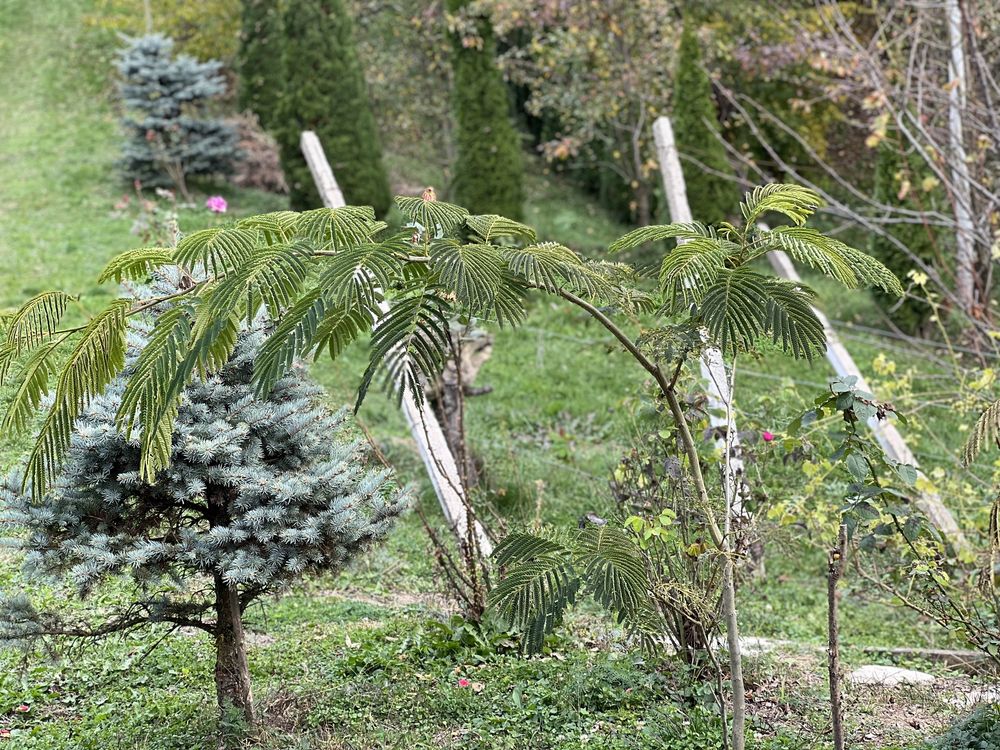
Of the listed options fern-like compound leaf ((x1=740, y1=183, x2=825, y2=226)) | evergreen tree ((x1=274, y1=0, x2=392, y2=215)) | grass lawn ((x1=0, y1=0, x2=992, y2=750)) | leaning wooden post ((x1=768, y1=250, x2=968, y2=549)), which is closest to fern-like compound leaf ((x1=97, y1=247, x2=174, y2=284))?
grass lawn ((x1=0, y1=0, x2=992, y2=750))

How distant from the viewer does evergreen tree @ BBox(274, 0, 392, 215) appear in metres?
12.6

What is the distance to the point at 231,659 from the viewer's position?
4.00m

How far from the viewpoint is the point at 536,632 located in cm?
300

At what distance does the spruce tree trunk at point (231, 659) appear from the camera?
397cm

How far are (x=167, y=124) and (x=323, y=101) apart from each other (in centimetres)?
207

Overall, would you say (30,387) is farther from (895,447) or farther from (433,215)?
(895,447)

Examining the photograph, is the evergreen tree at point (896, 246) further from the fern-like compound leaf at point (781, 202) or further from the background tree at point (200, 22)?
the background tree at point (200, 22)

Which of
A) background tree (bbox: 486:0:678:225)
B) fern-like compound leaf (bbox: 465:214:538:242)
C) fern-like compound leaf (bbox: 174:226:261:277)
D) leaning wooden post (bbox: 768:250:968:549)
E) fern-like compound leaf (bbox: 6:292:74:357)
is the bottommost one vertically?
leaning wooden post (bbox: 768:250:968:549)

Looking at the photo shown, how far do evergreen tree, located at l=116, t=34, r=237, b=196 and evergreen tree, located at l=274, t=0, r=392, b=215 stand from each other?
4.12 ft

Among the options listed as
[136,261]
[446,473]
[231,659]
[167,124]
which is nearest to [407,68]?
[167,124]

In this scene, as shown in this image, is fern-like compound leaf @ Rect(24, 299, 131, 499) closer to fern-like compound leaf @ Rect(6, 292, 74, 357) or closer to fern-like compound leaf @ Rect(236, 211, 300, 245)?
fern-like compound leaf @ Rect(6, 292, 74, 357)

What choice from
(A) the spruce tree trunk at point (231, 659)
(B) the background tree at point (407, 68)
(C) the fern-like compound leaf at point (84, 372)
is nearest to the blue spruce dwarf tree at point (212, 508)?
(A) the spruce tree trunk at point (231, 659)

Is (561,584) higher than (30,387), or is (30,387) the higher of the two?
(30,387)

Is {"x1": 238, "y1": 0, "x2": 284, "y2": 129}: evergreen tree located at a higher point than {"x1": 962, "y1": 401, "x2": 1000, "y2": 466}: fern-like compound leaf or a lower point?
higher
